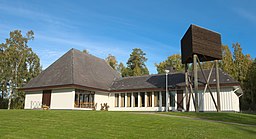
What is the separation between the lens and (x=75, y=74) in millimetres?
25406

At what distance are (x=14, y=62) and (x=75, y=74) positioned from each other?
17.9m

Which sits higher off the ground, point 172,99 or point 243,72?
point 243,72

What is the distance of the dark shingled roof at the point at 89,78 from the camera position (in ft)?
82.0

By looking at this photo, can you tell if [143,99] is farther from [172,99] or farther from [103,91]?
[103,91]

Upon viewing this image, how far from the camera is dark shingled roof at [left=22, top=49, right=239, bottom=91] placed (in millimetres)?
24984

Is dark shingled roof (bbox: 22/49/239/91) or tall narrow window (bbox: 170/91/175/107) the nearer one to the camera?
dark shingled roof (bbox: 22/49/239/91)

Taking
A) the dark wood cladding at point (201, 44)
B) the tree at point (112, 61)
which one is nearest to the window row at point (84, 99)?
the dark wood cladding at point (201, 44)

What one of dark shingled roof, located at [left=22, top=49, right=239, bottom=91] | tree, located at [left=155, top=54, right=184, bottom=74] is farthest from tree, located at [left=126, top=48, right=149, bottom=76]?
dark shingled roof, located at [left=22, top=49, right=239, bottom=91]

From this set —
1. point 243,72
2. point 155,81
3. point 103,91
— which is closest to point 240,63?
point 243,72

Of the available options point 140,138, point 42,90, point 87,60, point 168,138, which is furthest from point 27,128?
point 87,60

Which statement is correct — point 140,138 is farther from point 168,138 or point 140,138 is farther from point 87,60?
point 87,60

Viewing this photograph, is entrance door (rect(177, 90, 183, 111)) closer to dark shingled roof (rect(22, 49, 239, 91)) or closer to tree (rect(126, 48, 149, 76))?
dark shingled roof (rect(22, 49, 239, 91))

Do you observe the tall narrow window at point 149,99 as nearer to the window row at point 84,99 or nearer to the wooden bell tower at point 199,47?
the window row at point 84,99

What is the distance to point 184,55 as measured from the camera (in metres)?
21.5
